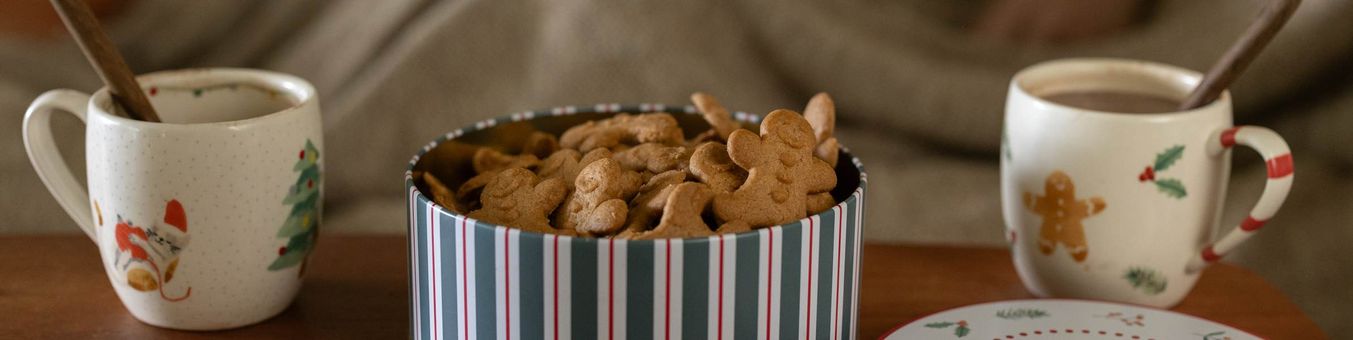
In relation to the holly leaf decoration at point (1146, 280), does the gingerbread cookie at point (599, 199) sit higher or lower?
higher

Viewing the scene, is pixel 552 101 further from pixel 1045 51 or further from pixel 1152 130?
pixel 1152 130

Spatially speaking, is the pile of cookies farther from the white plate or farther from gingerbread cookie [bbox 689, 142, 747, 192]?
the white plate

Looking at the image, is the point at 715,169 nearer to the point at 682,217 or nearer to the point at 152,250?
the point at 682,217

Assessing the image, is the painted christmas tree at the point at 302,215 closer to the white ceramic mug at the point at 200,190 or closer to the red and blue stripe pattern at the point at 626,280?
the white ceramic mug at the point at 200,190

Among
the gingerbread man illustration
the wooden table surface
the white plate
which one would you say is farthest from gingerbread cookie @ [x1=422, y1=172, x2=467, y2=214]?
the gingerbread man illustration

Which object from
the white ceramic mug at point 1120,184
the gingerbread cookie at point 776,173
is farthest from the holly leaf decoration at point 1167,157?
the gingerbread cookie at point 776,173

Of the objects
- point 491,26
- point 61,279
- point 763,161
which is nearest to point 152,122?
point 61,279
